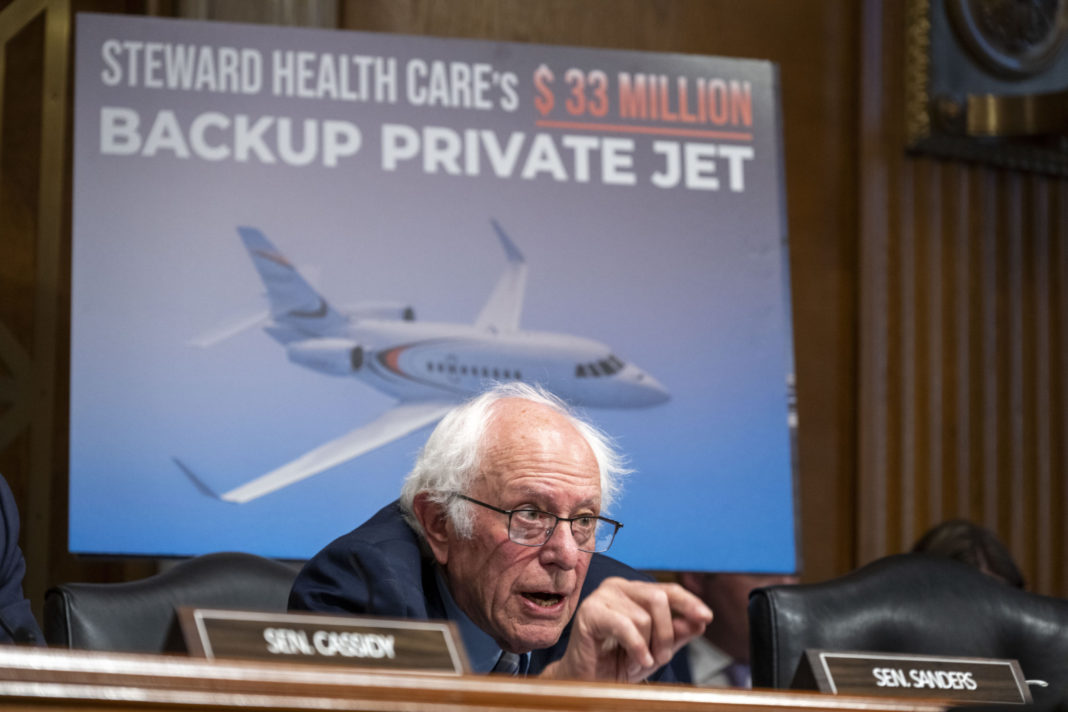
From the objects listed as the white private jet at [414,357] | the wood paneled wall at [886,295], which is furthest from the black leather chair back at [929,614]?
the wood paneled wall at [886,295]

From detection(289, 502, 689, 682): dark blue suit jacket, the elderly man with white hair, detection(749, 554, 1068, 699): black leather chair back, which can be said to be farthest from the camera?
detection(749, 554, 1068, 699): black leather chair back

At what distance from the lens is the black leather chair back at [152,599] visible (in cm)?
168

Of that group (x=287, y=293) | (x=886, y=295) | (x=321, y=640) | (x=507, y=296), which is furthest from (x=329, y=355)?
(x=321, y=640)

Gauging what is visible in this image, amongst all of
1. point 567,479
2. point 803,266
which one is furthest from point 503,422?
point 803,266

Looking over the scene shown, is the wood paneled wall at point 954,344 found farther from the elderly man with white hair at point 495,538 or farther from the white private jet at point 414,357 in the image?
the elderly man with white hair at point 495,538

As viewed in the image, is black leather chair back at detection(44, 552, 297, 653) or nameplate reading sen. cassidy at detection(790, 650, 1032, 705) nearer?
nameplate reading sen. cassidy at detection(790, 650, 1032, 705)

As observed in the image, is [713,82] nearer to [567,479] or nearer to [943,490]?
[943,490]

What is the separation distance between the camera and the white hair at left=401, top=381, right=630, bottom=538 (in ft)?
5.80

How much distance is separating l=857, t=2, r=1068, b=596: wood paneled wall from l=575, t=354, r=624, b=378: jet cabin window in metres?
1.25

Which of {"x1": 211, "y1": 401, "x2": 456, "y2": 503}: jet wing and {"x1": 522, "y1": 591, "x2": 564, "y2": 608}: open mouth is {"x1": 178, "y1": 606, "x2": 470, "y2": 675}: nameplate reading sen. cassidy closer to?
{"x1": 522, "y1": 591, "x2": 564, "y2": 608}: open mouth

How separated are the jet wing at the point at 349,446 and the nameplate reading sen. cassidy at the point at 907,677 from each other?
195cm

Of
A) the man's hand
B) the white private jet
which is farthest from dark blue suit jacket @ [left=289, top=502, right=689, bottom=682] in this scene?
the white private jet

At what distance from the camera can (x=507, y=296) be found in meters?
3.23

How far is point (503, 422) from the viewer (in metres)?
1.79
